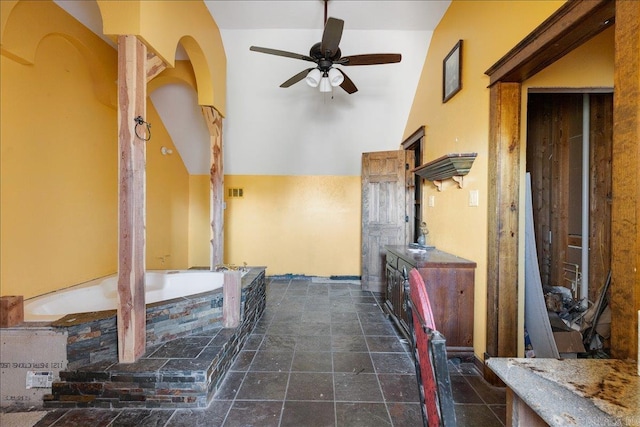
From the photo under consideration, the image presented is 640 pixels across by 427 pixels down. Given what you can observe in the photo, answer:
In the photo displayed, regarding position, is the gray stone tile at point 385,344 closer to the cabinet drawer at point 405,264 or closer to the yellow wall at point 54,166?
the cabinet drawer at point 405,264

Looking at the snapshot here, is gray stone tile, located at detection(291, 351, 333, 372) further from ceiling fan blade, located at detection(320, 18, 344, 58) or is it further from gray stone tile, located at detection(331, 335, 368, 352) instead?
ceiling fan blade, located at detection(320, 18, 344, 58)

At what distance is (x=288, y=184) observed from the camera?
509 centimetres

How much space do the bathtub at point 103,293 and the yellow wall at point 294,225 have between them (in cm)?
186

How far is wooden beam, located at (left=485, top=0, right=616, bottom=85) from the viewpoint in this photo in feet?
4.23

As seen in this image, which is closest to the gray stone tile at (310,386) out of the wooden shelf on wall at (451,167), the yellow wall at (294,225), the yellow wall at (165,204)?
the wooden shelf on wall at (451,167)

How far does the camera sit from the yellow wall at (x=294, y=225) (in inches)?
200

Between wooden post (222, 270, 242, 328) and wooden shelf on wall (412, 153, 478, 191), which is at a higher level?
wooden shelf on wall (412, 153, 478, 191)

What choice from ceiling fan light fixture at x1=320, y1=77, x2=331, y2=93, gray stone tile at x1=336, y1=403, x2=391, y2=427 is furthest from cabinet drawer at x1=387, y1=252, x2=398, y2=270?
ceiling fan light fixture at x1=320, y1=77, x2=331, y2=93

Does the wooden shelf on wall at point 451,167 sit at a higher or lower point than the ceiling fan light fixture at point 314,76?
lower

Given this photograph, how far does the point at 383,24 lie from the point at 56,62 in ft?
11.4

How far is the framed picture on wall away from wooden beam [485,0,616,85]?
59 cm

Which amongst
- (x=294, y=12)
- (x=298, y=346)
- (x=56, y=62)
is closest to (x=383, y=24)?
(x=294, y=12)

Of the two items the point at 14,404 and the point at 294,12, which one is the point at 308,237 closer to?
the point at 294,12

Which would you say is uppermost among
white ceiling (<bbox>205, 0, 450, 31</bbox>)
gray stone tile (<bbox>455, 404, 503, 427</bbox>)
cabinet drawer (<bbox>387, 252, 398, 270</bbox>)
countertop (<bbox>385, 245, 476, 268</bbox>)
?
white ceiling (<bbox>205, 0, 450, 31</bbox>)
